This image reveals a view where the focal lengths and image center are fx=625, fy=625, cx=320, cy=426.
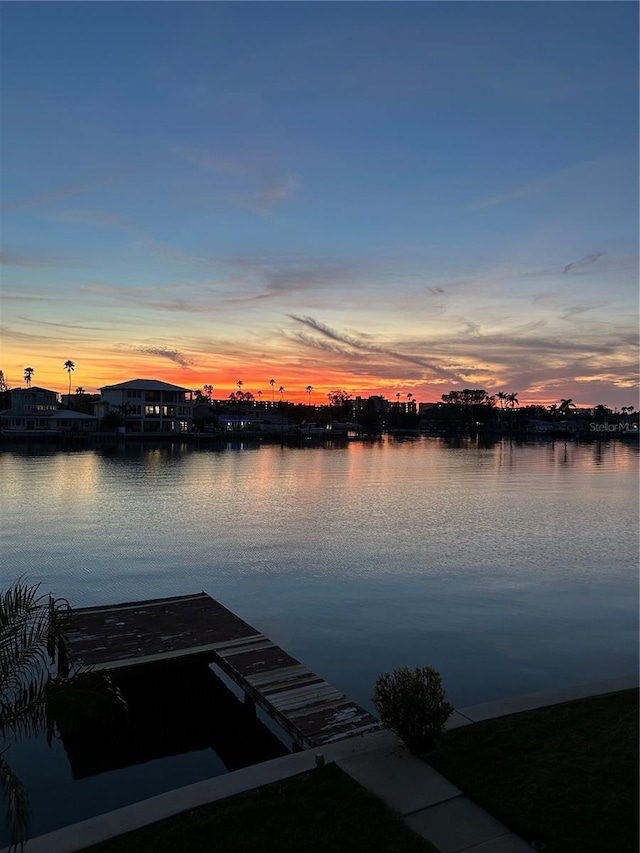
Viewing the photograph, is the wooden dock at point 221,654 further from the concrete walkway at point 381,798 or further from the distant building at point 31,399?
the distant building at point 31,399

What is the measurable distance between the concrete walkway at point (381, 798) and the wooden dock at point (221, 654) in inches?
45.5

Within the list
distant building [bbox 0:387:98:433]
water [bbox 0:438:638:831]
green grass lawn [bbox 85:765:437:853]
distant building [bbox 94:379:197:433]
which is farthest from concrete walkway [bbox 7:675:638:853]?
distant building [bbox 94:379:197:433]

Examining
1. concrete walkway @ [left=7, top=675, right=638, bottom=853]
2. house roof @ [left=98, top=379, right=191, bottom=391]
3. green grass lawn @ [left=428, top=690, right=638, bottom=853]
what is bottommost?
concrete walkway @ [left=7, top=675, right=638, bottom=853]

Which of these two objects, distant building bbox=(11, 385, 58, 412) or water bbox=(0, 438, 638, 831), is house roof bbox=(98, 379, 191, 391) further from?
water bbox=(0, 438, 638, 831)

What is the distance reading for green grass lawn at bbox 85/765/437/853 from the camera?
7.30 m

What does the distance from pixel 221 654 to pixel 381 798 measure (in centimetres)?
721

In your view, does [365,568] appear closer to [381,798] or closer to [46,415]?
[381,798]

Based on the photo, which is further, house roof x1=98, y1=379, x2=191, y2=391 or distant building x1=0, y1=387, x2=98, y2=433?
house roof x1=98, y1=379, x2=191, y2=391

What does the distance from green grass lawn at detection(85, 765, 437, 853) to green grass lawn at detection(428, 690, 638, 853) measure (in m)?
1.43

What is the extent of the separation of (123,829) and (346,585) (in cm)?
1673

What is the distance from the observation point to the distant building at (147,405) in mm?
140125

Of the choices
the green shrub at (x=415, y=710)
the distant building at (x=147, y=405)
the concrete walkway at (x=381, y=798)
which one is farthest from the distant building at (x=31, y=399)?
the green shrub at (x=415, y=710)

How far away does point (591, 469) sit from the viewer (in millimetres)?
84000

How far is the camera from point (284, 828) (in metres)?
7.61
